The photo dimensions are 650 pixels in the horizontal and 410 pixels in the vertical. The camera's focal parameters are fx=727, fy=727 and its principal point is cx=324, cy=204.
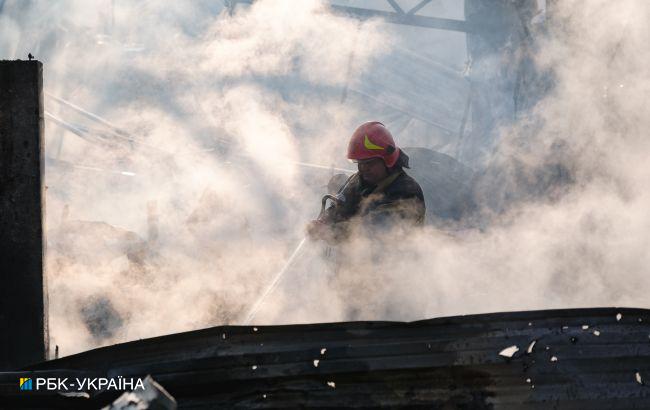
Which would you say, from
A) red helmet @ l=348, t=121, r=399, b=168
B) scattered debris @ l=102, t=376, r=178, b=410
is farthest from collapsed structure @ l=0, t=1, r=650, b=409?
red helmet @ l=348, t=121, r=399, b=168

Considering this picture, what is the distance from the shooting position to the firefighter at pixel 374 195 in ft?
17.1

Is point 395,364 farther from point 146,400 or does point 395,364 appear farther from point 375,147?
point 375,147

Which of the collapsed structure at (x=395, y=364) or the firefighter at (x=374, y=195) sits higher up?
the firefighter at (x=374, y=195)

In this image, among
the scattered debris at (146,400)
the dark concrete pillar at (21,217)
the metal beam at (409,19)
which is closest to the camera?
the scattered debris at (146,400)

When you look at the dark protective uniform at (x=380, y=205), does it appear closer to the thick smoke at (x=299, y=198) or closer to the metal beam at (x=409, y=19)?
the thick smoke at (x=299, y=198)

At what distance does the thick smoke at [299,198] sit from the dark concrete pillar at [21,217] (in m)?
1.97

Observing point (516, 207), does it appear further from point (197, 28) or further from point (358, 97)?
point (197, 28)

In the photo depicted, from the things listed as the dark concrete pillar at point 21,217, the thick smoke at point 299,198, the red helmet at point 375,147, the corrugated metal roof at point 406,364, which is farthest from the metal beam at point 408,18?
the corrugated metal roof at point 406,364

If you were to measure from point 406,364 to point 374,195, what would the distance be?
2.87m

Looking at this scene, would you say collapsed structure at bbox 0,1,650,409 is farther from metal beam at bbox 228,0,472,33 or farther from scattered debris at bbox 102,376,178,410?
metal beam at bbox 228,0,472,33

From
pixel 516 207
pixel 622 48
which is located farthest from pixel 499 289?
pixel 622 48

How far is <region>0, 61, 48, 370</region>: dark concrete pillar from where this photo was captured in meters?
3.38

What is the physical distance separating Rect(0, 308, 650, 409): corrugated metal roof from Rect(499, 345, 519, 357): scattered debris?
1 cm

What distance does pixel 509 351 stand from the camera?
2.58 m
